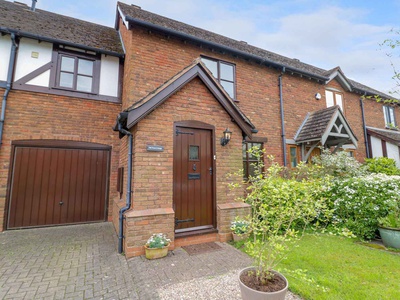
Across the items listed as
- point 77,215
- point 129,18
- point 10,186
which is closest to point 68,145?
point 10,186

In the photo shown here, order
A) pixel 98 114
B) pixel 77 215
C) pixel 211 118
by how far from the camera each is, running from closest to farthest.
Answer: pixel 211 118 → pixel 77 215 → pixel 98 114

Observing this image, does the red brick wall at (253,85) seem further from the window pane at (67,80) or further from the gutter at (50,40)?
the window pane at (67,80)

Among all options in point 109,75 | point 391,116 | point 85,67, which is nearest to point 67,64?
point 85,67

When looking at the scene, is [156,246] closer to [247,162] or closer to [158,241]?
[158,241]

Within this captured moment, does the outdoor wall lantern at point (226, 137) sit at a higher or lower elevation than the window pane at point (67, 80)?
lower

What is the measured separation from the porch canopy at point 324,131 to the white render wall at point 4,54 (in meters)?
11.5

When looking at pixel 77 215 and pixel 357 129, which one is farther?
pixel 357 129

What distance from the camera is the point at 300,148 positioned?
9.59 meters

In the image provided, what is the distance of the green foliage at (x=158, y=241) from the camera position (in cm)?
396

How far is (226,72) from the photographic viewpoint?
861cm

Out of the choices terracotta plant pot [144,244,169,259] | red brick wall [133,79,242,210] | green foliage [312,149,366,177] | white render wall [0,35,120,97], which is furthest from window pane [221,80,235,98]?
terracotta plant pot [144,244,169,259]

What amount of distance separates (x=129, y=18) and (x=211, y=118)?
4.38 metres

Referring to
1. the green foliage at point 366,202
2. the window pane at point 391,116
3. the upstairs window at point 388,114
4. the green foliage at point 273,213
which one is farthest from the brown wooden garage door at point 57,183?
the window pane at point 391,116

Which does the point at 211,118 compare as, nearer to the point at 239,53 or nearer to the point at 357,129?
the point at 239,53
